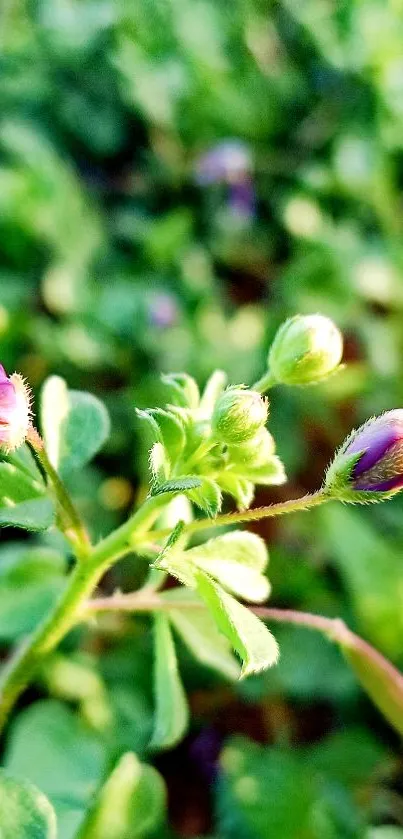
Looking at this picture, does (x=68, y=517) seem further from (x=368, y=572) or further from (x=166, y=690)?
(x=368, y=572)

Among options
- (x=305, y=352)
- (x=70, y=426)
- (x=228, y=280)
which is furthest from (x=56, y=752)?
(x=228, y=280)

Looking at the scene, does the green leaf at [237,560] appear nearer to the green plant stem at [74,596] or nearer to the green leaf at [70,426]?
the green plant stem at [74,596]

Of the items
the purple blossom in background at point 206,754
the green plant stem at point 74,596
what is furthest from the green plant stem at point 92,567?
the purple blossom in background at point 206,754

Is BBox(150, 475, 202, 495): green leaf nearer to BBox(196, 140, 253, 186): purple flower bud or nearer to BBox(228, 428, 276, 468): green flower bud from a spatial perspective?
BBox(228, 428, 276, 468): green flower bud

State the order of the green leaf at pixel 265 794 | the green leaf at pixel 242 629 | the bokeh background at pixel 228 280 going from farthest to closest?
the bokeh background at pixel 228 280 → the green leaf at pixel 265 794 → the green leaf at pixel 242 629

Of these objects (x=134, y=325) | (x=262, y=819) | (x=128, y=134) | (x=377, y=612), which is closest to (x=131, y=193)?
(x=128, y=134)

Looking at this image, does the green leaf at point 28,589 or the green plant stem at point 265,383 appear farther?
the green leaf at point 28,589

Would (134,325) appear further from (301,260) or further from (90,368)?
(301,260)
